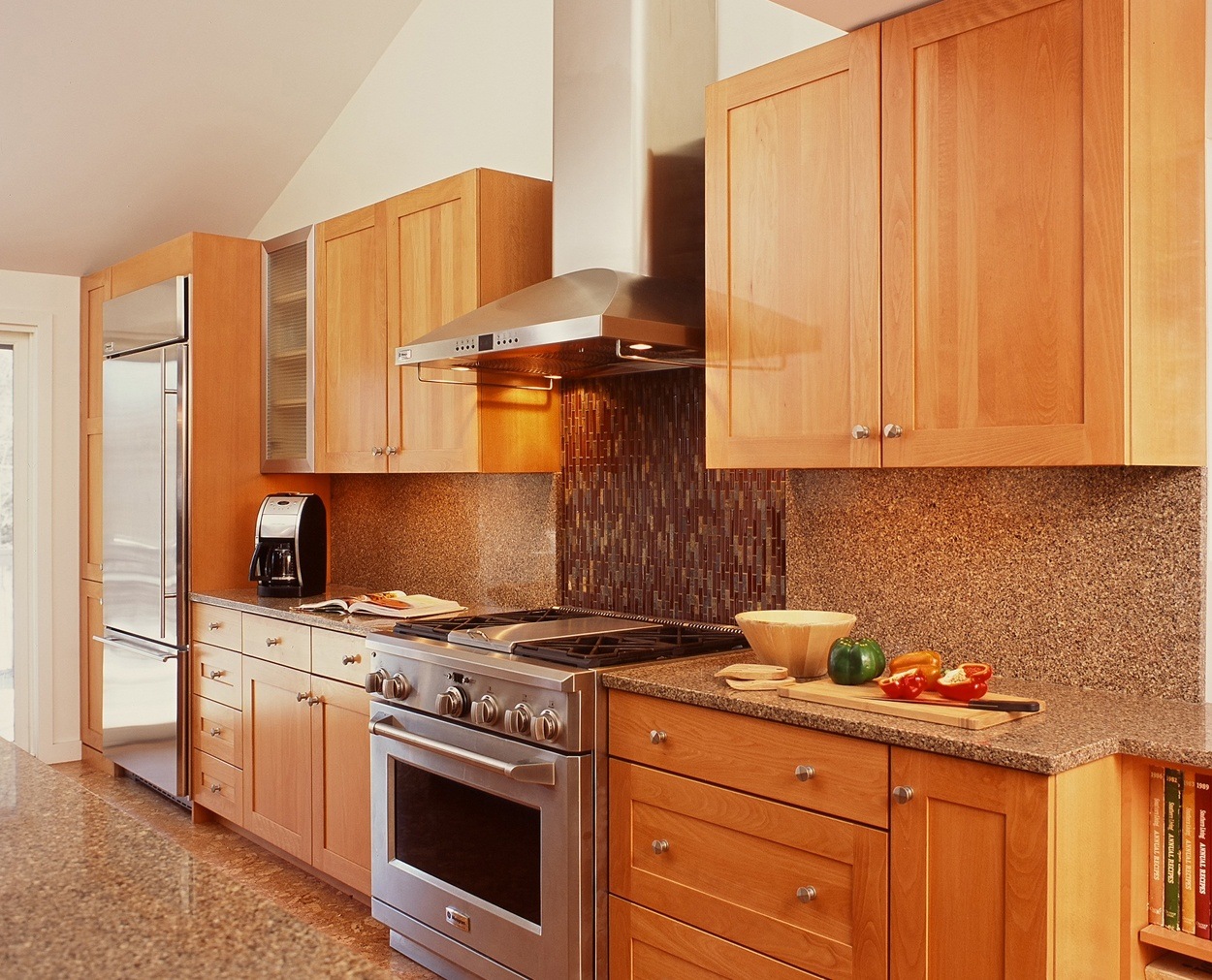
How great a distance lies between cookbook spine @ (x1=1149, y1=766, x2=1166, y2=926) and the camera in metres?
1.82

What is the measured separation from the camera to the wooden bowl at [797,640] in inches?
90.1

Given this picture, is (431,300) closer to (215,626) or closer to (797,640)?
(215,626)

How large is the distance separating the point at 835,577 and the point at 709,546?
0.44m

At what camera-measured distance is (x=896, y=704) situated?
196cm

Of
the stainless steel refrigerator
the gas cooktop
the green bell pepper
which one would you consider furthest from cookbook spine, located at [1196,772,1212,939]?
the stainless steel refrigerator

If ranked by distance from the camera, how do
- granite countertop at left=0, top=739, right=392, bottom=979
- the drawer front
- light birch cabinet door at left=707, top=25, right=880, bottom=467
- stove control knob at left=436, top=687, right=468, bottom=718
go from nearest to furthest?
granite countertop at left=0, top=739, right=392, bottom=979, light birch cabinet door at left=707, top=25, right=880, bottom=467, stove control knob at left=436, top=687, right=468, bottom=718, the drawer front

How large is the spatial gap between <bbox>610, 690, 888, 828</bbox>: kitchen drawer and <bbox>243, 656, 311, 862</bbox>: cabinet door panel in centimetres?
151

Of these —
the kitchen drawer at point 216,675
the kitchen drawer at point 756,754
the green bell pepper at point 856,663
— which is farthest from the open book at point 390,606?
the green bell pepper at point 856,663

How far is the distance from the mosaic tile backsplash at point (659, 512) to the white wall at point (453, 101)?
35.2 inches

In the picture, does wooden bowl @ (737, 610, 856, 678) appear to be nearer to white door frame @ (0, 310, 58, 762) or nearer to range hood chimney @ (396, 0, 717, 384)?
range hood chimney @ (396, 0, 717, 384)

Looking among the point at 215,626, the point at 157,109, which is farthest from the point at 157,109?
the point at 215,626

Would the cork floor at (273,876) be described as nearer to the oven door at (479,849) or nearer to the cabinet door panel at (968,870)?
the oven door at (479,849)

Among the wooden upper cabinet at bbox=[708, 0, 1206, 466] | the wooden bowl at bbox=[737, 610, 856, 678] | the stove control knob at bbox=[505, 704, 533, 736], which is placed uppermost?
the wooden upper cabinet at bbox=[708, 0, 1206, 466]

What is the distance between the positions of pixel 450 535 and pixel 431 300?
3.09 feet
